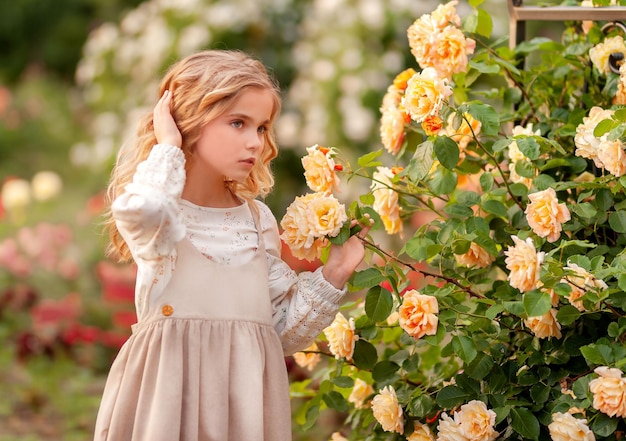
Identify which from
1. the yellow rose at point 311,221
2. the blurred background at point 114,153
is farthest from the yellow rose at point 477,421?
the blurred background at point 114,153

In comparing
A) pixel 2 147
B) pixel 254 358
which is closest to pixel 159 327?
pixel 254 358

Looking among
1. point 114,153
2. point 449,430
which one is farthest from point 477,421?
point 114,153

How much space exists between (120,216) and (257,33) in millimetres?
4188

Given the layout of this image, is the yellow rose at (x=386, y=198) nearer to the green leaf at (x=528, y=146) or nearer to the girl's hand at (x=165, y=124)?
the green leaf at (x=528, y=146)

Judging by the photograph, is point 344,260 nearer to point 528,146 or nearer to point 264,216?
point 264,216

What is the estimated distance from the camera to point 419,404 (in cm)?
195

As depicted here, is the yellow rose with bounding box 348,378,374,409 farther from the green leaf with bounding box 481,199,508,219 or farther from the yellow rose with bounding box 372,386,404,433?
the green leaf with bounding box 481,199,508,219

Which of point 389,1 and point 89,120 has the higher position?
point 389,1

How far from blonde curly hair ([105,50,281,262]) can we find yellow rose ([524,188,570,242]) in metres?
0.55

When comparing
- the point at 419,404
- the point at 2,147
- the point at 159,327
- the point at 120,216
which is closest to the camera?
the point at 120,216

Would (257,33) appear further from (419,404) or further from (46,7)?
(419,404)

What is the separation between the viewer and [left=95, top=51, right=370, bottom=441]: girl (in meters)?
1.68

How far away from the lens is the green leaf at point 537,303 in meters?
1.63

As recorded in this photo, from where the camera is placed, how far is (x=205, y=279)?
5.74ft
